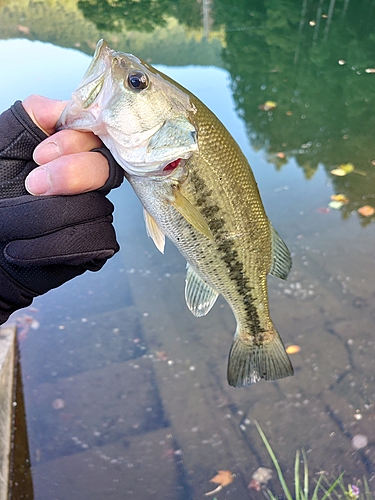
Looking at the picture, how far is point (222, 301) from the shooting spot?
3.69 m

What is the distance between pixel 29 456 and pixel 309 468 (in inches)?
70.4

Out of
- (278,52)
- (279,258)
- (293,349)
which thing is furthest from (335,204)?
(278,52)

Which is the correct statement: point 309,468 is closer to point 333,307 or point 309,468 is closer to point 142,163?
point 333,307

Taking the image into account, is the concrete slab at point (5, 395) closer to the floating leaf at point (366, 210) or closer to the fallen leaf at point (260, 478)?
the fallen leaf at point (260, 478)

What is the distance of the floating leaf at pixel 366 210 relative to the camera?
4.51m

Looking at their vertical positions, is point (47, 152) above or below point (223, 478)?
above

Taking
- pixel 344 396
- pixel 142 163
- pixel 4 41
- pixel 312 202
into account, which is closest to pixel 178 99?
pixel 142 163

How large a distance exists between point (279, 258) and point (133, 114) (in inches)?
36.1

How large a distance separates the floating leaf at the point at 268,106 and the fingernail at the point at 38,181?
19.6ft

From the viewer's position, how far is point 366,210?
4551mm

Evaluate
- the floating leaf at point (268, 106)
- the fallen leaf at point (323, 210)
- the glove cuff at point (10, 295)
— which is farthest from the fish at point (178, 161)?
the floating leaf at point (268, 106)

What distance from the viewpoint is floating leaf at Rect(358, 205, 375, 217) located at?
14.8 ft

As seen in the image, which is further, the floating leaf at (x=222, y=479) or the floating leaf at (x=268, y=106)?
the floating leaf at (x=268, y=106)

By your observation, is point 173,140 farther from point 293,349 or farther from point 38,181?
point 293,349
